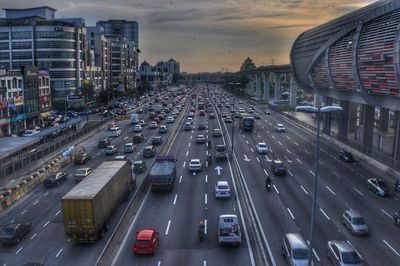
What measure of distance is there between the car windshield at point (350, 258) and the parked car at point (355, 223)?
20.0ft

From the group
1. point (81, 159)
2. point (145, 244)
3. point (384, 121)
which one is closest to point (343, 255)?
point (145, 244)

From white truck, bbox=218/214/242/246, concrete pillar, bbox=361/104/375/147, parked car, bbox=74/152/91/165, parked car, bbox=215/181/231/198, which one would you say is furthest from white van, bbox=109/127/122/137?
white truck, bbox=218/214/242/246

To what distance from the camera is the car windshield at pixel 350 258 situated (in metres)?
24.9

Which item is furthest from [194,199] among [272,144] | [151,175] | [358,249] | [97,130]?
[97,130]

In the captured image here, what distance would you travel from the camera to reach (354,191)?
4247cm

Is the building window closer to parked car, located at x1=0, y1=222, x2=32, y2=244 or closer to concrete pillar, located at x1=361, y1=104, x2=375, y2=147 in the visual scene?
concrete pillar, located at x1=361, y1=104, x2=375, y2=147

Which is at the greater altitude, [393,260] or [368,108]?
[368,108]

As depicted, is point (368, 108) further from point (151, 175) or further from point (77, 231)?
point (77, 231)

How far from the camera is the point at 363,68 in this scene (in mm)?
56094

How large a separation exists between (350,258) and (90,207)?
16.5 metres

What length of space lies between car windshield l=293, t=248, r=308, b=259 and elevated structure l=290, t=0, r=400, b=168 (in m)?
27.8

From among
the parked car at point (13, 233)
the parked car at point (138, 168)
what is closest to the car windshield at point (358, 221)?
the parked car at point (13, 233)

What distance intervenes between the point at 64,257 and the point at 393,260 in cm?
2108

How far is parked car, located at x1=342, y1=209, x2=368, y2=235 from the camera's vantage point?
3103 cm
